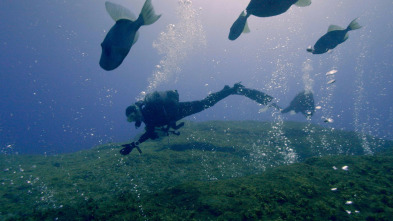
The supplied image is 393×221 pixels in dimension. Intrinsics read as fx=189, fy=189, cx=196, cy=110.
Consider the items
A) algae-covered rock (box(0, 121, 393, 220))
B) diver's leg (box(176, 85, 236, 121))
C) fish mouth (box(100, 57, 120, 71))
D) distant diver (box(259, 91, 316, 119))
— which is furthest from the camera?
distant diver (box(259, 91, 316, 119))

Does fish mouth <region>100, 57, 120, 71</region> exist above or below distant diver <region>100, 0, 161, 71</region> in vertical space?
below

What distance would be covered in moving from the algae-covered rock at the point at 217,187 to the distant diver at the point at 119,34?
2.21m

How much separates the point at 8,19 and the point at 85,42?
28942 mm

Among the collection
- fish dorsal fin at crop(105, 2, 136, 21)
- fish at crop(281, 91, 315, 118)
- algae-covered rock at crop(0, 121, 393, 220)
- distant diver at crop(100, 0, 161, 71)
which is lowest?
algae-covered rock at crop(0, 121, 393, 220)

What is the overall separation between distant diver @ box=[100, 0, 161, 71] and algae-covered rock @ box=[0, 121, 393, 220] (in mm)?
2213

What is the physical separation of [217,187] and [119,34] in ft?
9.69

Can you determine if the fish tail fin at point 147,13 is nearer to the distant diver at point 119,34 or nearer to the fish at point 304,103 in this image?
the distant diver at point 119,34

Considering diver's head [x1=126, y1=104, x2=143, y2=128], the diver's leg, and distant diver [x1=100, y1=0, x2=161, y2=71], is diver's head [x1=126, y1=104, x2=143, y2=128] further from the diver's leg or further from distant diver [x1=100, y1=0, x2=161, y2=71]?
distant diver [x1=100, y1=0, x2=161, y2=71]

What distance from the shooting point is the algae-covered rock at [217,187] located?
2.34 metres

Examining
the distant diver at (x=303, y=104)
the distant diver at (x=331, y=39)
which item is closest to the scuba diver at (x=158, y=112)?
the distant diver at (x=303, y=104)

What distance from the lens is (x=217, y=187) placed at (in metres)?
3.08

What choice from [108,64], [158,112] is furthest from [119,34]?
[158,112]

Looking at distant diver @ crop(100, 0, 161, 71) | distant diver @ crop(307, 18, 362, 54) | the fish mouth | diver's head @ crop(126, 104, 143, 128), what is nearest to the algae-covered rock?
diver's head @ crop(126, 104, 143, 128)

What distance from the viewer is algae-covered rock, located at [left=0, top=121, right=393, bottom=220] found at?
2.34m
